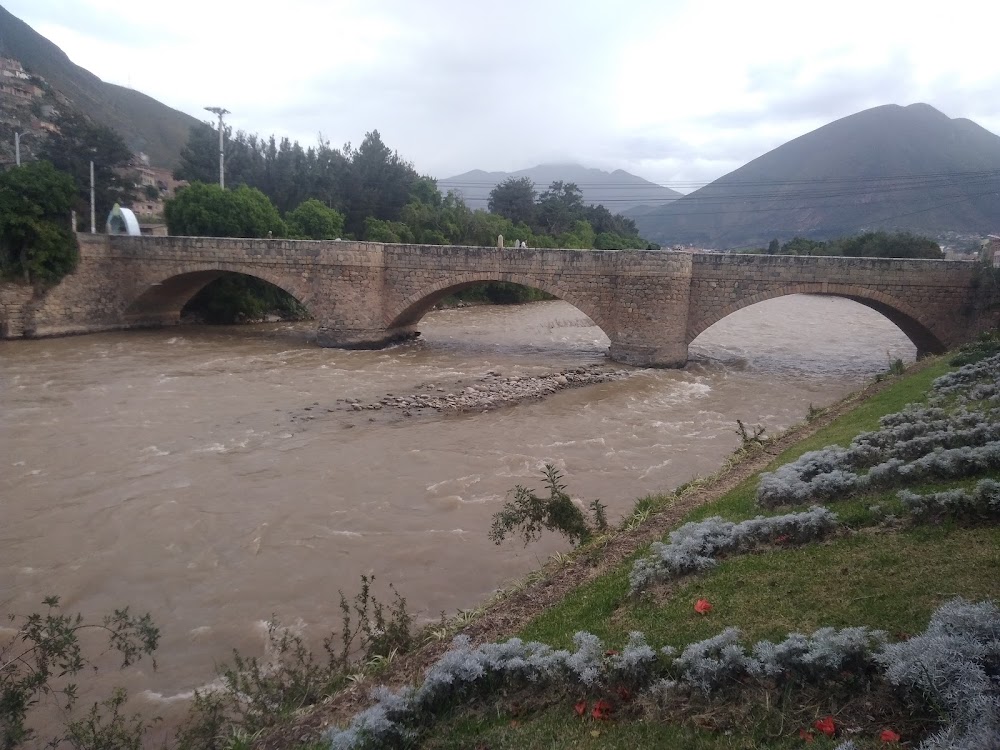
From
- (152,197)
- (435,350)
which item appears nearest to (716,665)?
(435,350)

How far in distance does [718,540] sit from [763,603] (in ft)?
2.80

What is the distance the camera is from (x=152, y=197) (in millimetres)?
49969

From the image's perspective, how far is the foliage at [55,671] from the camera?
3.70 metres

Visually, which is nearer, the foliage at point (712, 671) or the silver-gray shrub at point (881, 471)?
the foliage at point (712, 671)

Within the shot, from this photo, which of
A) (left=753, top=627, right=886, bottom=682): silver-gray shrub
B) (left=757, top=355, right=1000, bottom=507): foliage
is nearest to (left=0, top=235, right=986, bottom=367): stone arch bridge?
(left=757, top=355, right=1000, bottom=507): foliage

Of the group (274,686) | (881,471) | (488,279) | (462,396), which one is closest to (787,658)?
(881,471)

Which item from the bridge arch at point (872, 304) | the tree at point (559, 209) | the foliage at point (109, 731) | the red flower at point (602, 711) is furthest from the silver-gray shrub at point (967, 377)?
the tree at point (559, 209)

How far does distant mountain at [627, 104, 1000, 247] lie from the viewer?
249 feet

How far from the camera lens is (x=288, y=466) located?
9.28 m

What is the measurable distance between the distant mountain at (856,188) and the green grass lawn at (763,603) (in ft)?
256

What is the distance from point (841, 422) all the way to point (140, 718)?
8068 millimetres

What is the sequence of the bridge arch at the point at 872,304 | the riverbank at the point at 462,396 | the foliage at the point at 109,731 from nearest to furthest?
the foliage at the point at 109,731
the riverbank at the point at 462,396
the bridge arch at the point at 872,304

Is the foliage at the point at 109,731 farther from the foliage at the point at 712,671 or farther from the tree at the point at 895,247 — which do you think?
the tree at the point at 895,247

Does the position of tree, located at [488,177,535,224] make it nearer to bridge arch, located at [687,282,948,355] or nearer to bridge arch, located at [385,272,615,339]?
bridge arch, located at [385,272,615,339]
